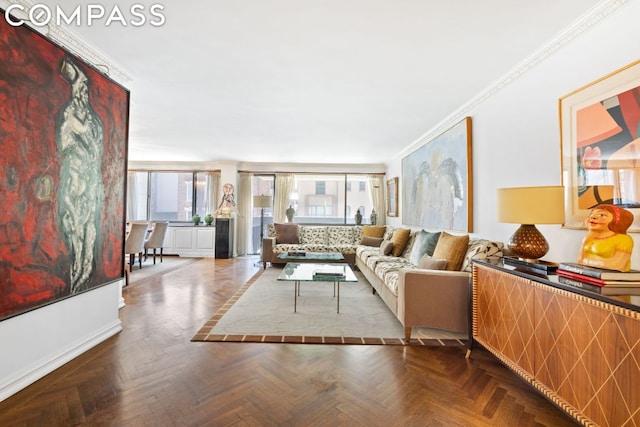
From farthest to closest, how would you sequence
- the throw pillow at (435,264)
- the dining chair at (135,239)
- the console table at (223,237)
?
the console table at (223,237)
the dining chair at (135,239)
the throw pillow at (435,264)

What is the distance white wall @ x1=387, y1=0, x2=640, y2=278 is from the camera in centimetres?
178

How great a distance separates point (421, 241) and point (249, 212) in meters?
4.98

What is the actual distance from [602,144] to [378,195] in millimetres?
5660

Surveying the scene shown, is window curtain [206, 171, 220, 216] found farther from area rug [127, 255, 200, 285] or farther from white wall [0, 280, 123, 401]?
white wall [0, 280, 123, 401]

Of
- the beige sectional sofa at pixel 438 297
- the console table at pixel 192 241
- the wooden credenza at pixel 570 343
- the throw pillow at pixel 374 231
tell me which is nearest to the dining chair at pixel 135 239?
the console table at pixel 192 241

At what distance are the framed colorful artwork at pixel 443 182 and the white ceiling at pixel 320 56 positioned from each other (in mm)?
388

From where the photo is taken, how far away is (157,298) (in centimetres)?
379

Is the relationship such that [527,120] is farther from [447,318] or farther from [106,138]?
[106,138]

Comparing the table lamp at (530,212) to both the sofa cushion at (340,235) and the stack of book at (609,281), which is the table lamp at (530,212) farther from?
the sofa cushion at (340,235)

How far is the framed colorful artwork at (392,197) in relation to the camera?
6.36 metres

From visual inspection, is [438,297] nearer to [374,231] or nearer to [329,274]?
[329,274]

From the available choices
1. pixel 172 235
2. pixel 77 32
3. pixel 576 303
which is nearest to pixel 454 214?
pixel 576 303

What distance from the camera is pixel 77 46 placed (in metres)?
2.37

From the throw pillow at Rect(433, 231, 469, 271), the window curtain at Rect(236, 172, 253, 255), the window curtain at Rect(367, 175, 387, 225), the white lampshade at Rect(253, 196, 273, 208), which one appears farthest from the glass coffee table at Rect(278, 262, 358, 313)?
the window curtain at Rect(236, 172, 253, 255)
